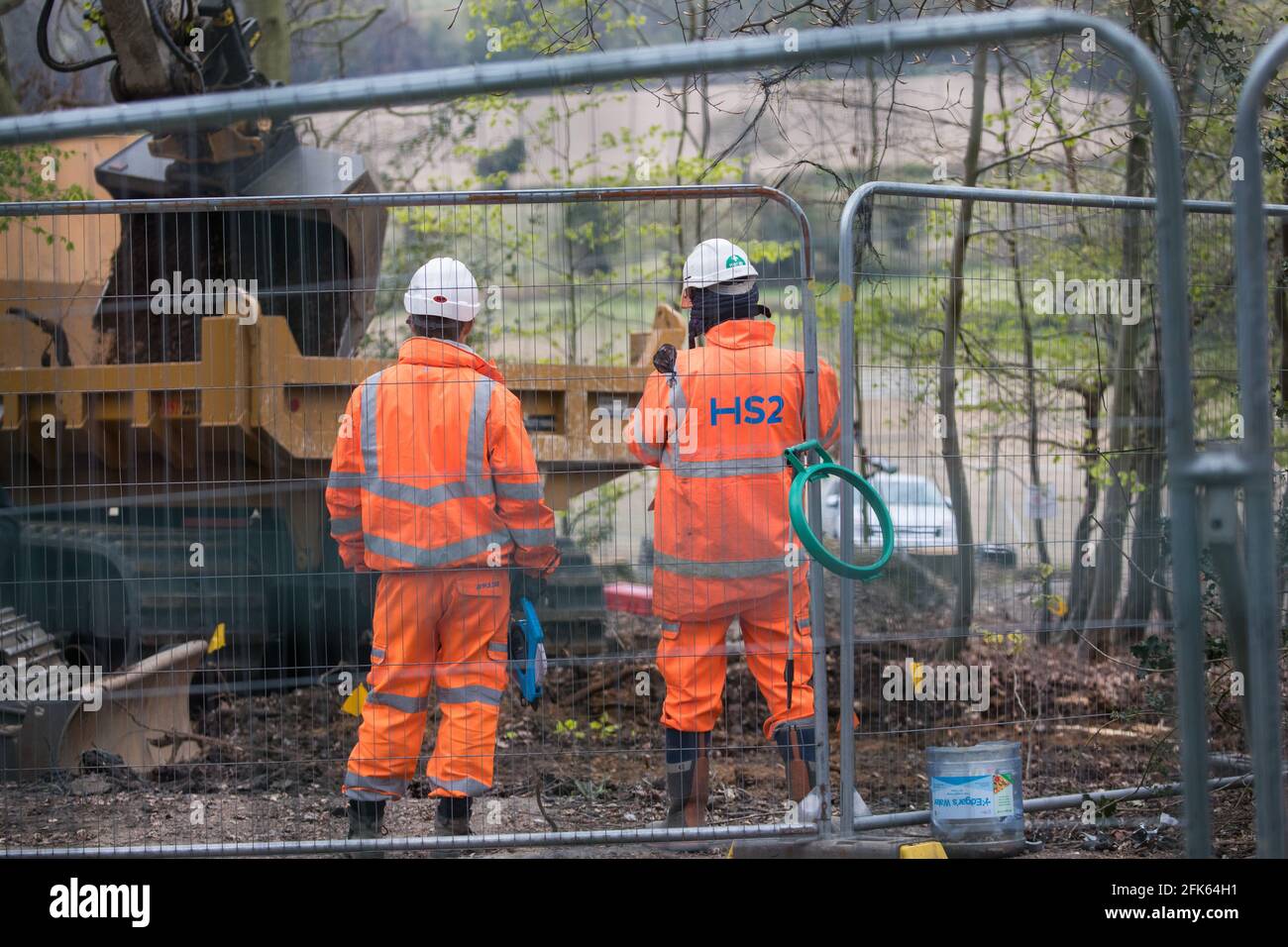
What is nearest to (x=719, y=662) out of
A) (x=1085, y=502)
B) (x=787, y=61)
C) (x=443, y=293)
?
(x=443, y=293)

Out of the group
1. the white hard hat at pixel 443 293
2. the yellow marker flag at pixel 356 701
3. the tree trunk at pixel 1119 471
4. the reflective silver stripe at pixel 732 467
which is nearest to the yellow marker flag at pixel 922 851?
the reflective silver stripe at pixel 732 467

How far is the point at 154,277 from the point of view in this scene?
6773mm

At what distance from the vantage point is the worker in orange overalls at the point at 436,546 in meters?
4.30

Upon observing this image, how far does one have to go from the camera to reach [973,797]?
4.09 metres

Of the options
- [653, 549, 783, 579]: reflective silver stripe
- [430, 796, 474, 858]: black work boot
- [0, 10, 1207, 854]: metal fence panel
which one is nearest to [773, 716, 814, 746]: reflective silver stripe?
[653, 549, 783, 579]: reflective silver stripe

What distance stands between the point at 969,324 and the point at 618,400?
2176 millimetres

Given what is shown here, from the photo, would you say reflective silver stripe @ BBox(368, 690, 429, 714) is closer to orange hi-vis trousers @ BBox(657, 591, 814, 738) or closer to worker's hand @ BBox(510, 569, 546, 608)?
worker's hand @ BBox(510, 569, 546, 608)

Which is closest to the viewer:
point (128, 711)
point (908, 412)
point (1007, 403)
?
point (908, 412)

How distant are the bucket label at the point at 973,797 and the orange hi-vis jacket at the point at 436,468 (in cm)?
156

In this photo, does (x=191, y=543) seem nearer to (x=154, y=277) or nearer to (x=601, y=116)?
(x=154, y=277)

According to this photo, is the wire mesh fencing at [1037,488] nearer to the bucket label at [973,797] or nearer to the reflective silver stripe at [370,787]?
the bucket label at [973,797]

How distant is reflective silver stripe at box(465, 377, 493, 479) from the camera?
4367 millimetres

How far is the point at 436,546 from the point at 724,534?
1.01 metres
